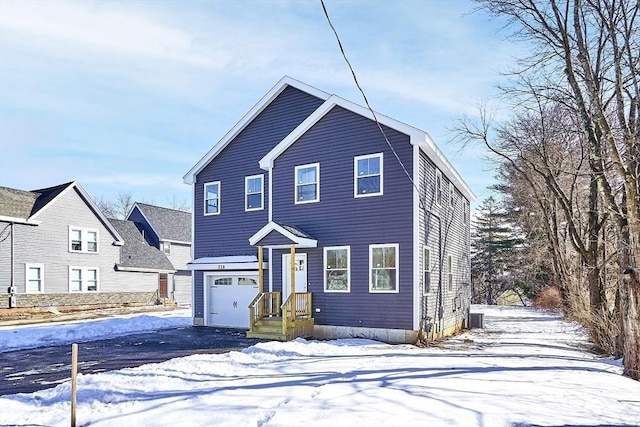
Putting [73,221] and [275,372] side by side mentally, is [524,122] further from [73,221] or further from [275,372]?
[73,221]

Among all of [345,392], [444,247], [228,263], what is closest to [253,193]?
[228,263]

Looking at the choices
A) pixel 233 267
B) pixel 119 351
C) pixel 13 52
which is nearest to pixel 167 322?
pixel 233 267

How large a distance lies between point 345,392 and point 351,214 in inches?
303

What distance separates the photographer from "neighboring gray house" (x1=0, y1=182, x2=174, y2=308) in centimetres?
2230

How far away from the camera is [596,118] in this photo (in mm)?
9836

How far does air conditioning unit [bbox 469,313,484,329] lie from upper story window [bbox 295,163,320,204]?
9962 mm

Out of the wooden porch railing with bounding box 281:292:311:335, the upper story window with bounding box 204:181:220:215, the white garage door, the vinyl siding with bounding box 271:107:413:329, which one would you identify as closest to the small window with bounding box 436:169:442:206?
the vinyl siding with bounding box 271:107:413:329

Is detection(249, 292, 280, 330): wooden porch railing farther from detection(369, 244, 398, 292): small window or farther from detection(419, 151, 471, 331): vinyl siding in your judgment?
detection(419, 151, 471, 331): vinyl siding

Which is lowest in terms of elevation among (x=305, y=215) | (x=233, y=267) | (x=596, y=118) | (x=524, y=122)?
(x=233, y=267)

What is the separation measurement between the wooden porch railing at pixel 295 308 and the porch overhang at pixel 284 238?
1571 mm

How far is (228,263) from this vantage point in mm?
17000

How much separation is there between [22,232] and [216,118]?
456 inches

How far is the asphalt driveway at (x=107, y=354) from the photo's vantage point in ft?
29.3

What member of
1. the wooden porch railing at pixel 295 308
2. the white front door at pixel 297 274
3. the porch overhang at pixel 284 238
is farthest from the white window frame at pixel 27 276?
the wooden porch railing at pixel 295 308
